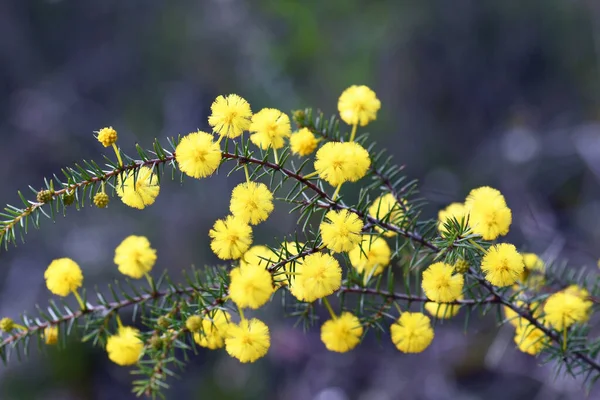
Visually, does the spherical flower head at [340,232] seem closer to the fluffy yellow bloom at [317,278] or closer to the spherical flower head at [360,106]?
the fluffy yellow bloom at [317,278]

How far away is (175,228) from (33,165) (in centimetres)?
122

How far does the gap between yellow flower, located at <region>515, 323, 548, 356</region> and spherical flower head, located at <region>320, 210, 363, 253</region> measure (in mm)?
348

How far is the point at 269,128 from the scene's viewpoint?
80 cm

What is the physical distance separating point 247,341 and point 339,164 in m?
0.26

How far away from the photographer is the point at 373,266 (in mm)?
941

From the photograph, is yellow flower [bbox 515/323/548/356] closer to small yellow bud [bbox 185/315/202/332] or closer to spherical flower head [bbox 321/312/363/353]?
spherical flower head [bbox 321/312/363/353]

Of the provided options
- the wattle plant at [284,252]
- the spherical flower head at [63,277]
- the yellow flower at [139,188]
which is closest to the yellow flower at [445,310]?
the wattle plant at [284,252]

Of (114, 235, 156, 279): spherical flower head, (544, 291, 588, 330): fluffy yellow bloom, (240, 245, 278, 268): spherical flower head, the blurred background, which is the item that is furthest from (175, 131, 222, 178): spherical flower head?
the blurred background

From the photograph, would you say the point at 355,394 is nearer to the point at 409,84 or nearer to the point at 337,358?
the point at 337,358

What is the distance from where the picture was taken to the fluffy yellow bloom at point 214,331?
30.9 inches

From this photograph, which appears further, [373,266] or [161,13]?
[161,13]

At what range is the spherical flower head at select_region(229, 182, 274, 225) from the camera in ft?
2.41

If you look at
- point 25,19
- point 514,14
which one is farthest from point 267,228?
point 25,19

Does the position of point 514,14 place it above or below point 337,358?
above
